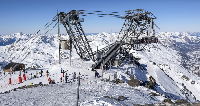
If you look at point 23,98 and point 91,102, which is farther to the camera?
point 23,98

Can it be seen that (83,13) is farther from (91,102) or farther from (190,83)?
(190,83)

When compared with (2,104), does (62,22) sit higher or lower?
higher

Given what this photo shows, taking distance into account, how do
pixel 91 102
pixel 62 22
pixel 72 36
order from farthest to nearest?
pixel 72 36, pixel 62 22, pixel 91 102

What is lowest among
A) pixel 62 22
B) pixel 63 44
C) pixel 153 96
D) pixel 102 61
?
pixel 153 96

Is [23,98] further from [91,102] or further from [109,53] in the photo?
[109,53]

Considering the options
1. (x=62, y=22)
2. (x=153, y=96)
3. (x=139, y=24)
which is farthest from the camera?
(x=139, y=24)

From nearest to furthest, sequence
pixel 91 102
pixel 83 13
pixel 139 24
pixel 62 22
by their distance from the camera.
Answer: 1. pixel 91 102
2. pixel 83 13
3. pixel 62 22
4. pixel 139 24

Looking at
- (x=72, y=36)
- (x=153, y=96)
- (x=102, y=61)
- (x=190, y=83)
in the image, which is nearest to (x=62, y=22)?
(x=72, y=36)

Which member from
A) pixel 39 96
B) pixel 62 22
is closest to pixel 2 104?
pixel 39 96

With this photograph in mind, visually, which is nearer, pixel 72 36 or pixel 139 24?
pixel 72 36
